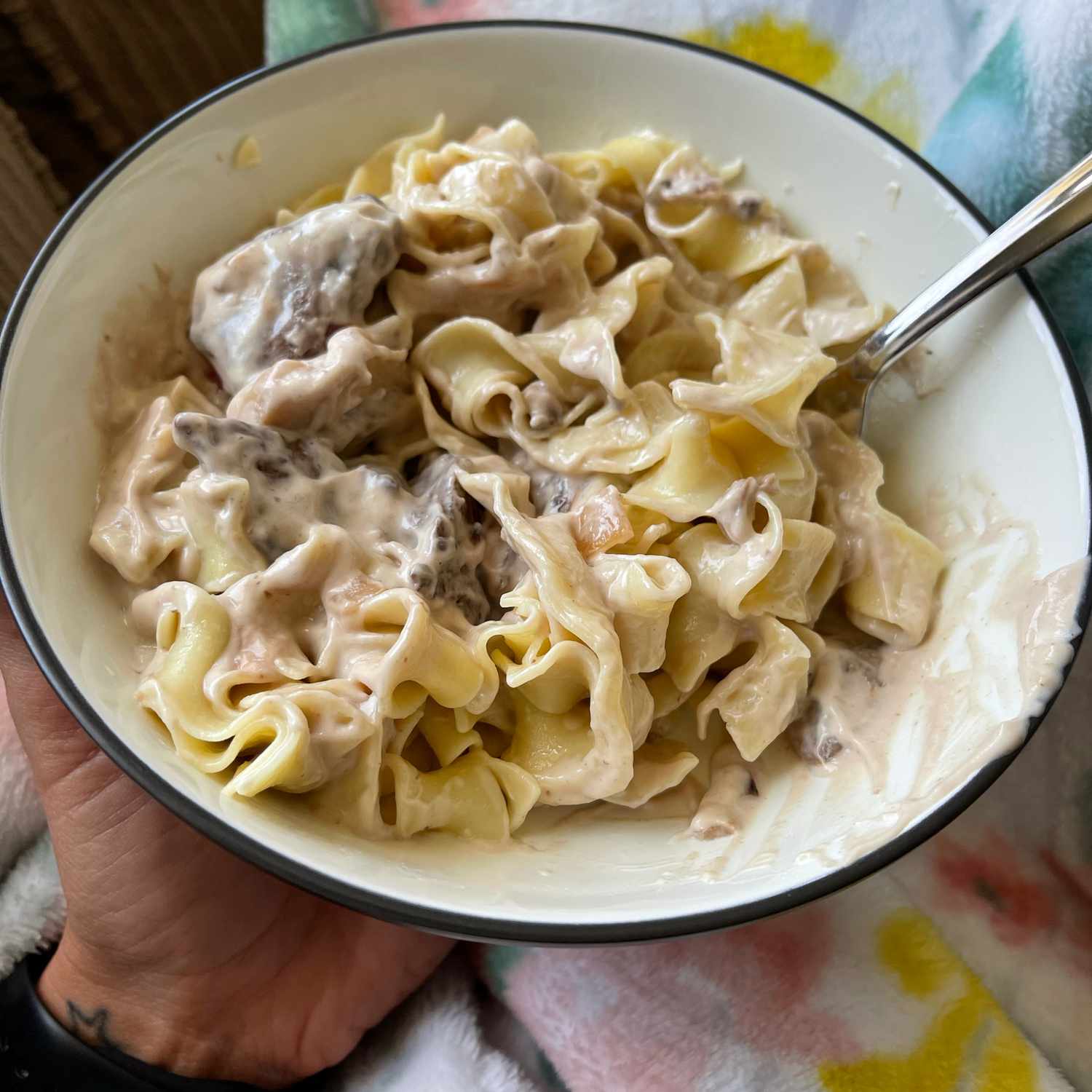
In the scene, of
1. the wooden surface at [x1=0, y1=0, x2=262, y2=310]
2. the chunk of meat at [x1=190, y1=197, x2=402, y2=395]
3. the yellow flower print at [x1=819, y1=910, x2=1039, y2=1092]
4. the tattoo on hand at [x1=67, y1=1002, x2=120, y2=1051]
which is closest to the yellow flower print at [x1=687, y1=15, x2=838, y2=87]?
the chunk of meat at [x1=190, y1=197, x2=402, y2=395]

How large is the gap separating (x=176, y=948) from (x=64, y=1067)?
0.74 feet

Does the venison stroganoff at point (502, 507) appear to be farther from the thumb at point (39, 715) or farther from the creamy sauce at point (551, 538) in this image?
the thumb at point (39, 715)

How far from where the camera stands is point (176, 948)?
1.34 m

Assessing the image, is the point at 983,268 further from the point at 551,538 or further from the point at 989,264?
the point at 551,538

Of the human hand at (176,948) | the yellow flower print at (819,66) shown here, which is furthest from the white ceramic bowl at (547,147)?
the human hand at (176,948)

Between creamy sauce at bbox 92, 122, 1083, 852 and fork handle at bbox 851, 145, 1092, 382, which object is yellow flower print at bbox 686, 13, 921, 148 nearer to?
creamy sauce at bbox 92, 122, 1083, 852

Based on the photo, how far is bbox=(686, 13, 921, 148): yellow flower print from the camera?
5.14ft

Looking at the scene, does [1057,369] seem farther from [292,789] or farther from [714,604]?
[292,789]

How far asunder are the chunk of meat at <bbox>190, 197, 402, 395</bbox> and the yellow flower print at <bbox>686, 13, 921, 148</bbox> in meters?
0.75

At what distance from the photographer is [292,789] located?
3.43 feet

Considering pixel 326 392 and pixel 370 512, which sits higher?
pixel 326 392

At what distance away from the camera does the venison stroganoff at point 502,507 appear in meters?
1.11

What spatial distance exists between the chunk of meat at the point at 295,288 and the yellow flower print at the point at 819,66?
749mm

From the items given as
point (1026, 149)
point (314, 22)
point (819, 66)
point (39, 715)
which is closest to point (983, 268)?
point (1026, 149)
